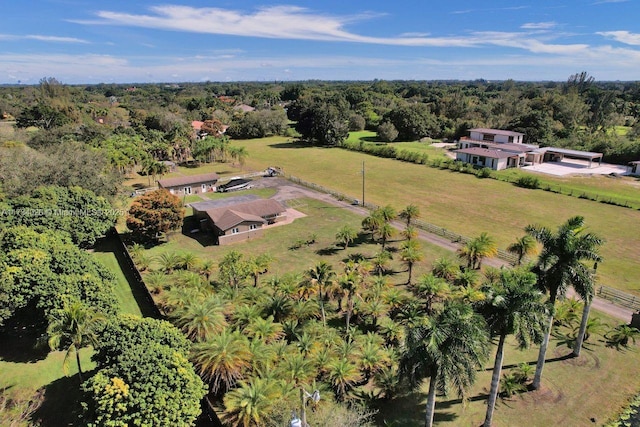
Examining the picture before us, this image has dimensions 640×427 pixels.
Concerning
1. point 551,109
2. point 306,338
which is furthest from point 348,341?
point 551,109

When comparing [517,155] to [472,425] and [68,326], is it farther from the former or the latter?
[68,326]

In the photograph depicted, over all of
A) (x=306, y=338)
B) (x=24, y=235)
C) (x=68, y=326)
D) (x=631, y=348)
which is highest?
(x=24, y=235)

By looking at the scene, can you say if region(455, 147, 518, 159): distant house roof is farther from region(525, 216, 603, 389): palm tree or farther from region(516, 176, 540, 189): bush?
region(525, 216, 603, 389): palm tree

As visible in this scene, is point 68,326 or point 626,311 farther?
point 626,311

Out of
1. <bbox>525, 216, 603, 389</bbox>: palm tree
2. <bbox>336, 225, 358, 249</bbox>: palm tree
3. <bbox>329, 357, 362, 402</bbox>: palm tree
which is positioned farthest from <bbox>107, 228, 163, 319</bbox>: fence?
<bbox>525, 216, 603, 389</bbox>: palm tree

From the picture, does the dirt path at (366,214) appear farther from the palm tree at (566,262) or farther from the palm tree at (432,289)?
the palm tree at (566,262)

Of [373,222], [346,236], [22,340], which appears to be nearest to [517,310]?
[346,236]

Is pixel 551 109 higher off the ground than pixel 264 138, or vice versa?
pixel 551 109

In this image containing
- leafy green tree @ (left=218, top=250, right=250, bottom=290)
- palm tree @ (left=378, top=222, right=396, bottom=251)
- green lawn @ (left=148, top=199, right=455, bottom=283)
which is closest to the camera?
leafy green tree @ (left=218, top=250, right=250, bottom=290)
